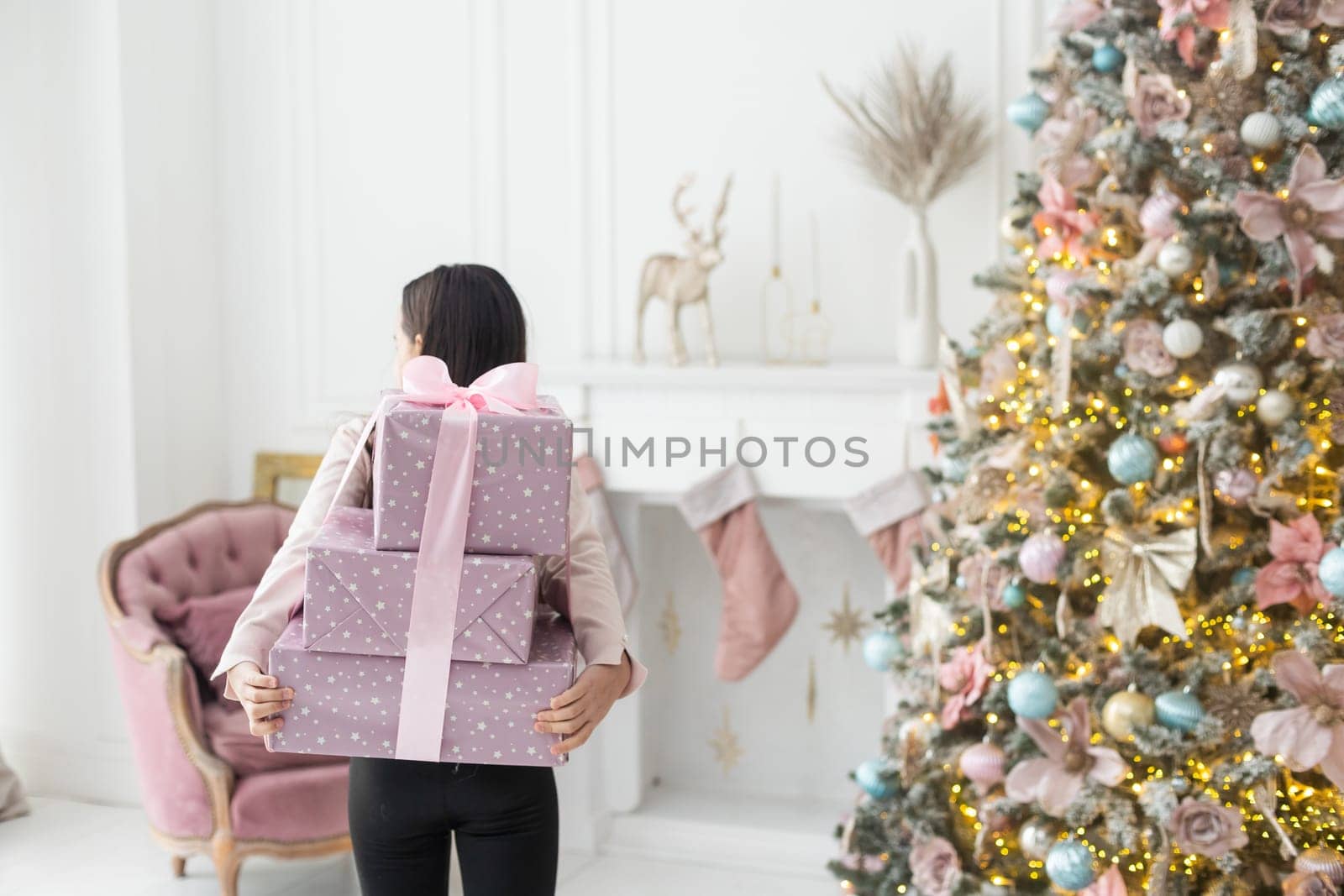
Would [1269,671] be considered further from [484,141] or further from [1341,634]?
[484,141]

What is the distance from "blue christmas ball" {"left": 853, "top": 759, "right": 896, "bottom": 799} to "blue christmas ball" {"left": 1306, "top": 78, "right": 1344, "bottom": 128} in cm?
147

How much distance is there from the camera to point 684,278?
3123mm

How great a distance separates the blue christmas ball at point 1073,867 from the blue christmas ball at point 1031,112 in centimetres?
141

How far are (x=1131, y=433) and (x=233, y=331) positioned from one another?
8.95 feet

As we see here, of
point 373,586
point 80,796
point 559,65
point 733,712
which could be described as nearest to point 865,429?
point 733,712

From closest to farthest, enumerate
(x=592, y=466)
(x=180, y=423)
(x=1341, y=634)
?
1. (x=1341, y=634)
2. (x=592, y=466)
3. (x=180, y=423)

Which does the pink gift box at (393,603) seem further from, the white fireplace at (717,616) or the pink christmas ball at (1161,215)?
the white fireplace at (717,616)

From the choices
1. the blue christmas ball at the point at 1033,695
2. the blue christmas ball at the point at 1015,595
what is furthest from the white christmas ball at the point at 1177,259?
the blue christmas ball at the point at 1033,695

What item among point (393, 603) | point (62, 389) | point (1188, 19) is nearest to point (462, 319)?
point (393, 603)

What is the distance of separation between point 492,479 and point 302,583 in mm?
328

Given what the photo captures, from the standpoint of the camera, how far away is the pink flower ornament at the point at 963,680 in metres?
2.44

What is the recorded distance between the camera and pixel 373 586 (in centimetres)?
149

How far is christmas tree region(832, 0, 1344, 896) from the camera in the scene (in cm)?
215

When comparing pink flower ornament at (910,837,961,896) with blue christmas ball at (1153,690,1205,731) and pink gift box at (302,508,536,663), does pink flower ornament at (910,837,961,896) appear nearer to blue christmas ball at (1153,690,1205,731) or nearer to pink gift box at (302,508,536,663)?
blue christmas ball at (1153,690,1205,731)
